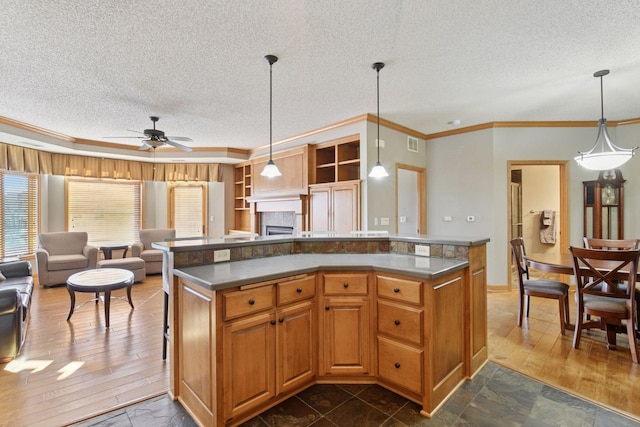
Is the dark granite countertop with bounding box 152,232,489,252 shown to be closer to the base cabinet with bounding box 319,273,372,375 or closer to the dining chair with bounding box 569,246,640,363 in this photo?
the base cabinet with bounding box 319,273,372,375

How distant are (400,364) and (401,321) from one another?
30 centimetres

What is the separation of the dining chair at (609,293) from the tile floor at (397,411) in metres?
0.97

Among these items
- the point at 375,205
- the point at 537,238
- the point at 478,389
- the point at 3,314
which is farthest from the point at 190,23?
the point at 537,238

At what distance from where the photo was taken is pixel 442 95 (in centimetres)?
359

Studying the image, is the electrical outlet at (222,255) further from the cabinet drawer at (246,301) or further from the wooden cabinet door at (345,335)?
the wooden cabinet door at (345,335)

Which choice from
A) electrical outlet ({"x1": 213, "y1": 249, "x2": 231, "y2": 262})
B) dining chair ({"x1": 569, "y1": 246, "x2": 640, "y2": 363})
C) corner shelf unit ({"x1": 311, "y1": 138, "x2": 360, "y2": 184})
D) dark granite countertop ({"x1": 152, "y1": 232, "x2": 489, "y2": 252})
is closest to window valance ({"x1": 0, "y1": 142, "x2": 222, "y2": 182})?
corner shelf unit ({"x1": 311, "y1": 138, "x2": 360, "y2": 184})

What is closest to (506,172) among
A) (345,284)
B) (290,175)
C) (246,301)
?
(290,175)

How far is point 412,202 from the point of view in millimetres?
5914

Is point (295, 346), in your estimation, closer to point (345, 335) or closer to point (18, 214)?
point (345, 335)

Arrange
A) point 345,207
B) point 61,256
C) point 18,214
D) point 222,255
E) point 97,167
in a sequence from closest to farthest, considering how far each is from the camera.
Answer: point 222,255, point 345,207, point 61,256, point 18,214, point 97,167

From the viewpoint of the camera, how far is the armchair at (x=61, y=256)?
194 inches

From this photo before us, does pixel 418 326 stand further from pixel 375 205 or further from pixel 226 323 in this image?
pixel 375 205

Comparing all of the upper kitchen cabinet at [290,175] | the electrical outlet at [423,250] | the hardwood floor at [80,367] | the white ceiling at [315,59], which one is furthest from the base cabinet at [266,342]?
the upper kitchen cabinet at [290,175]

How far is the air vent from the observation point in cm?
505
